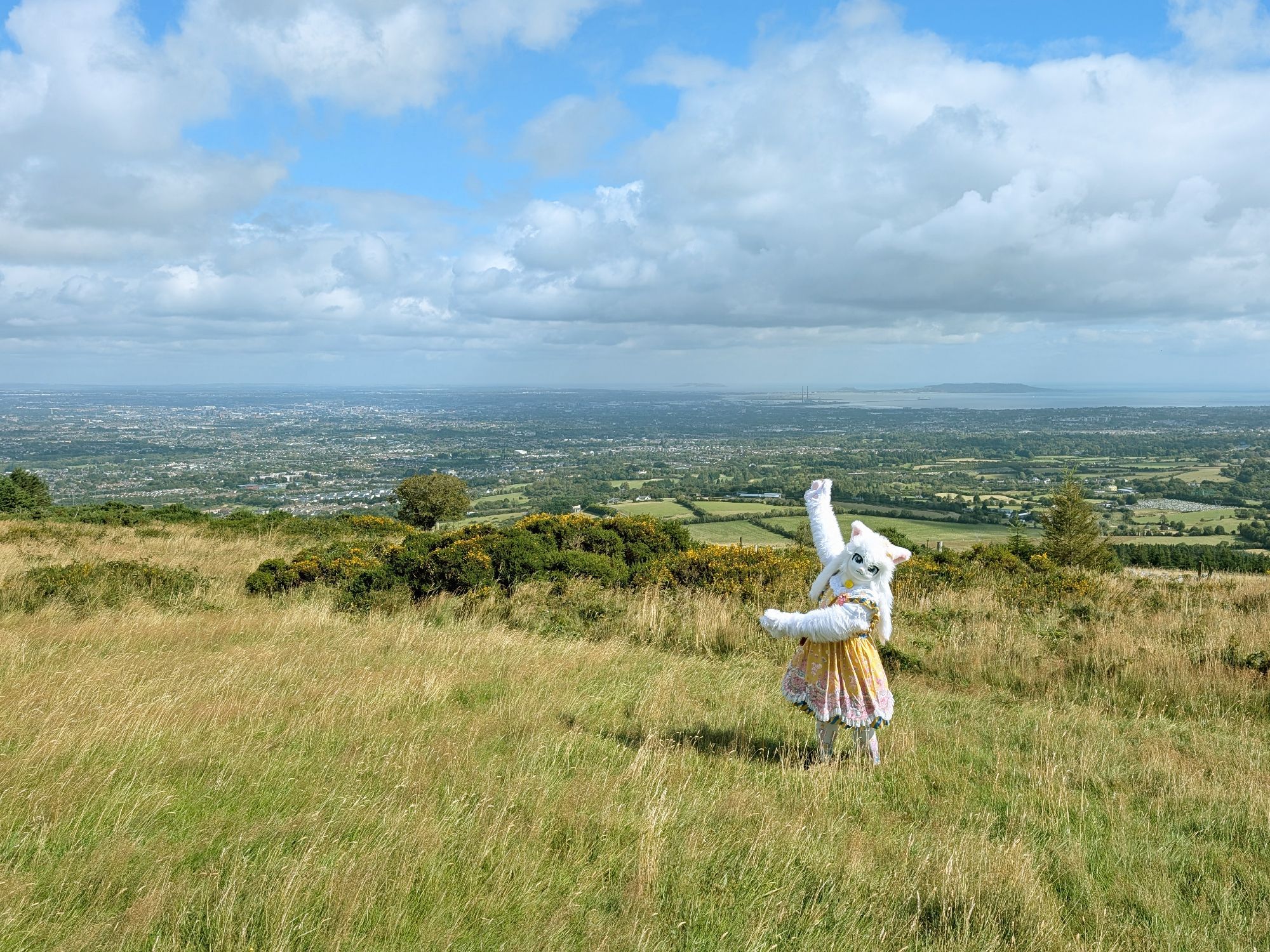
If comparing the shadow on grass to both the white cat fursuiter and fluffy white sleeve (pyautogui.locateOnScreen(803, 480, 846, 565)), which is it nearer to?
the white cat fursuiter

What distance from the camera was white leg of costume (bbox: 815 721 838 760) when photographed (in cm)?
458

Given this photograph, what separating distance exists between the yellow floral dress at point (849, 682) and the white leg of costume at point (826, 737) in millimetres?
104

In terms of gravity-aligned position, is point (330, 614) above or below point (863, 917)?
below

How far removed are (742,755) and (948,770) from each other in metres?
1.31

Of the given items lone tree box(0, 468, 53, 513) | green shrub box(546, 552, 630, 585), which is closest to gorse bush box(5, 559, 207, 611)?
green shrub box(546, 552, 630, 585)

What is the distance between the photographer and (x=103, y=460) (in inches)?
2677

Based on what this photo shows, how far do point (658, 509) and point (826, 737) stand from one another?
32664 millimetres

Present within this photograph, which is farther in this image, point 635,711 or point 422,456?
point 422,456

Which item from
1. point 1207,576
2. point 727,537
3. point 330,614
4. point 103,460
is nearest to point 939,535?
point 727,537

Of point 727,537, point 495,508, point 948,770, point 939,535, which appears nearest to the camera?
point 948,770

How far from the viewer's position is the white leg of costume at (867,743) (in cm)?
457

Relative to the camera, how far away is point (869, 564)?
14.2 feet

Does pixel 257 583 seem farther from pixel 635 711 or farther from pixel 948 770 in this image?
pixel 948 770

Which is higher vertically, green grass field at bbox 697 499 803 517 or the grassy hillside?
the grassy hillside
